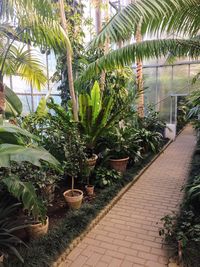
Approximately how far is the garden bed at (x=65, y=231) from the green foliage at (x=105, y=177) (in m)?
0.12

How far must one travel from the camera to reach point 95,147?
5516 millimetres

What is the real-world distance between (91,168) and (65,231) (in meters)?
1.71

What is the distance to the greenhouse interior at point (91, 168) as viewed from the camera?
8.93ft

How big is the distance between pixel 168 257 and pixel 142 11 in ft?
9.89

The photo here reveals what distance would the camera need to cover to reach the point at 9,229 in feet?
8.94

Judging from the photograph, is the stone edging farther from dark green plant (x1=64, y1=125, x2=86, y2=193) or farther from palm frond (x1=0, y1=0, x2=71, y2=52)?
palm frond (x1=0, y1=0, x2=71, y2=52)

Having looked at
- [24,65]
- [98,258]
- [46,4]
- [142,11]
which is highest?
[46,4]

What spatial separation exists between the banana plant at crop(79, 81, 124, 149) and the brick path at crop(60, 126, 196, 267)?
1441mm

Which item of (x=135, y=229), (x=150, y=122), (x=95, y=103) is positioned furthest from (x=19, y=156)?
(x=150, y=122)

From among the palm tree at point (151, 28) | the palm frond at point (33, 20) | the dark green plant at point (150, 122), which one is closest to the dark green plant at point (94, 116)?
the palm tree at point (151, 28)

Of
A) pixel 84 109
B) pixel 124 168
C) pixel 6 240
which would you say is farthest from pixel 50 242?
pixel 124 168

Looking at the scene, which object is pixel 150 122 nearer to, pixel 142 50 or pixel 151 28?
pixel 142 50

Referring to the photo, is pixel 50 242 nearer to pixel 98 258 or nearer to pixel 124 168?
pixel 98 258

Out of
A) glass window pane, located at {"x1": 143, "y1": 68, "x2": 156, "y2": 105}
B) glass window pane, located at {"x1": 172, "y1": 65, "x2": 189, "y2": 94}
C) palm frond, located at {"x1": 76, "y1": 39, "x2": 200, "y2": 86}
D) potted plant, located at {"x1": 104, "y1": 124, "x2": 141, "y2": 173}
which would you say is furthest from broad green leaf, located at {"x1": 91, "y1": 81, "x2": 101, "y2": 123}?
glass window pane, located at {"x1": 172, "y1": 65, "x2": 189, "y2": 94}
